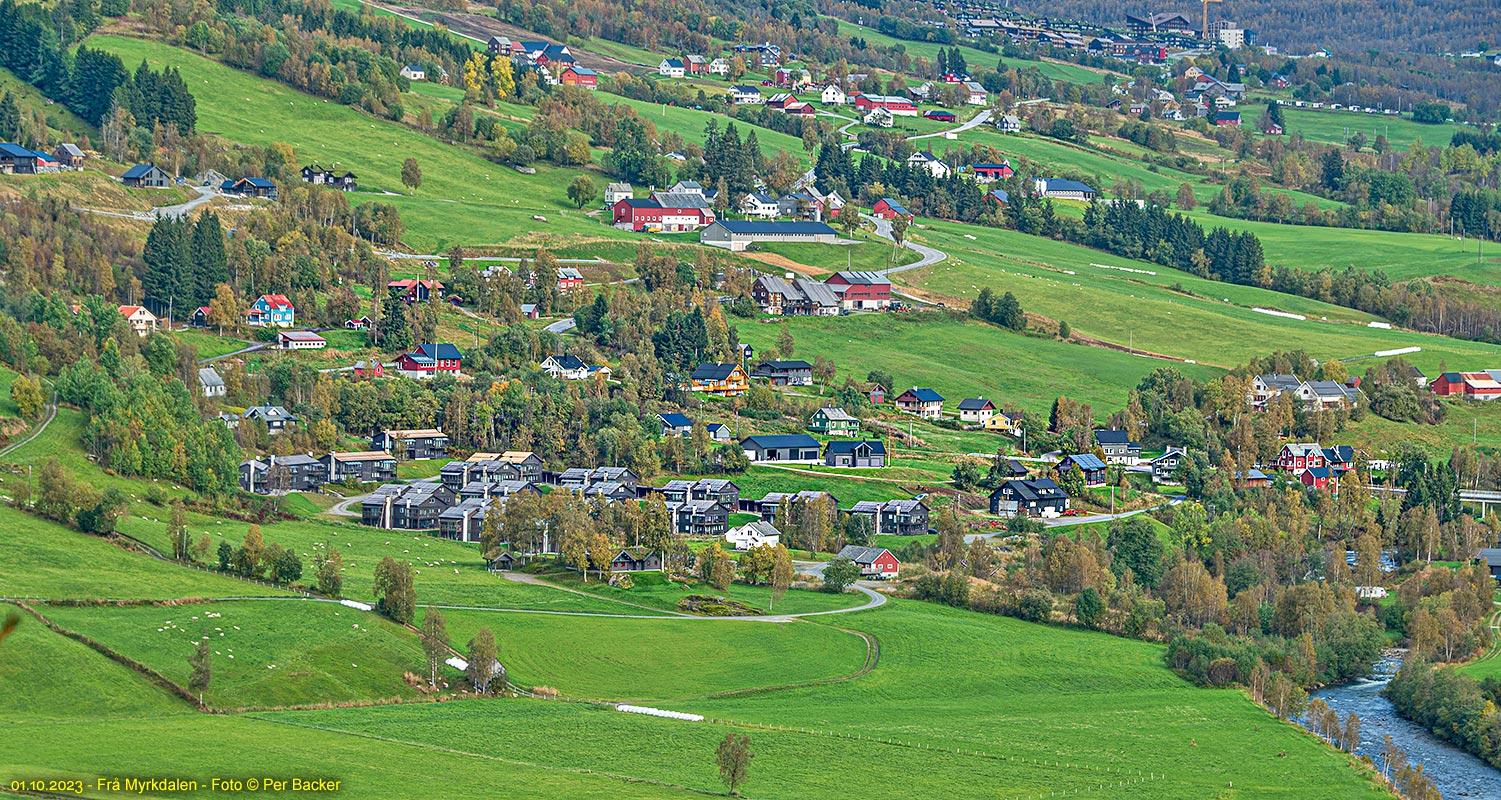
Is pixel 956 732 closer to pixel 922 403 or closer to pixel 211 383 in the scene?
pixel 922 403

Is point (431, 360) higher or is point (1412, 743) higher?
point (1412, 743)

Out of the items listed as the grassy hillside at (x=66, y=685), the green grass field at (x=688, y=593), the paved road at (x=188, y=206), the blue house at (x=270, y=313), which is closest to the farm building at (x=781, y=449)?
the green grass field at (x=688, y=593)

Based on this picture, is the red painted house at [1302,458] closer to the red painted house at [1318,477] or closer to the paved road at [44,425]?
the red painted house at [1318,477]

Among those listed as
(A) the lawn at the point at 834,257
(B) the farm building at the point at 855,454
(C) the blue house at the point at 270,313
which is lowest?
(C) the blue house at the point at 270,313

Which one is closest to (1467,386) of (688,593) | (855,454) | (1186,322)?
(1186,322)

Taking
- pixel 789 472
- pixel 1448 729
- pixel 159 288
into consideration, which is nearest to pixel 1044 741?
pixel 1448 729

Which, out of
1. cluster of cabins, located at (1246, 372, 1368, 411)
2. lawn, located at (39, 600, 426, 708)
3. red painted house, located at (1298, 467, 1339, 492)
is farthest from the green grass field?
cluster of cabins, located at (1246, 372, 1368, 411)
